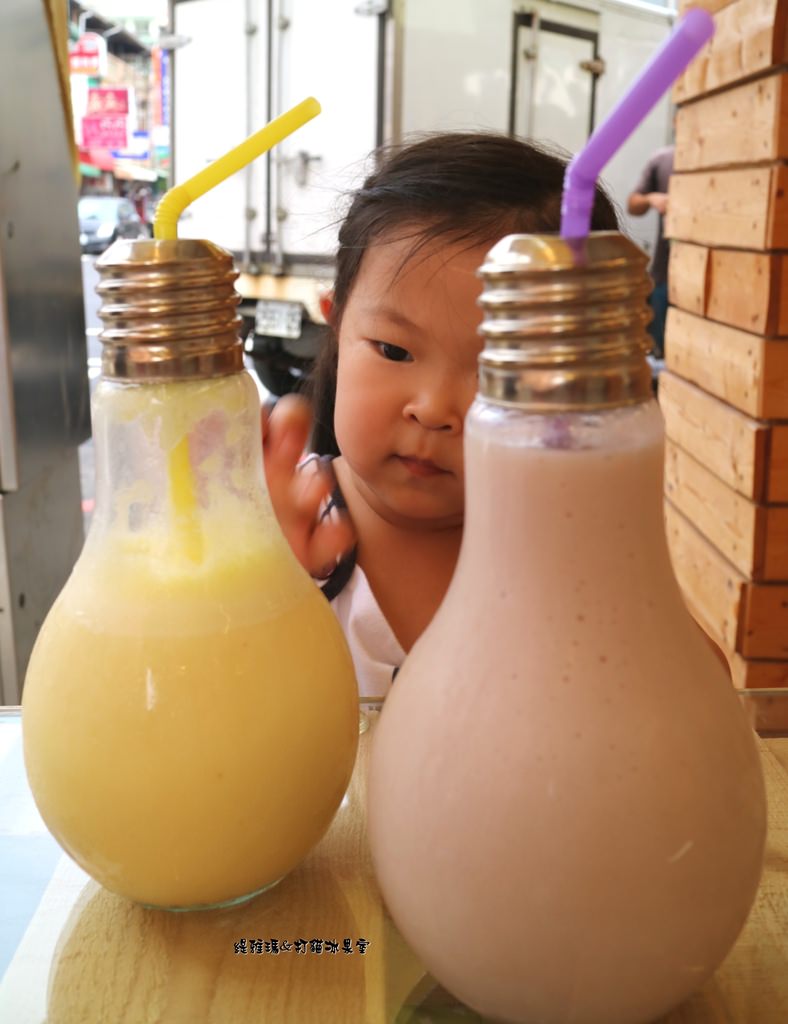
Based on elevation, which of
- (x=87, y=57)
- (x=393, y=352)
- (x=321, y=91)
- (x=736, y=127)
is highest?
(x=87, y=57)

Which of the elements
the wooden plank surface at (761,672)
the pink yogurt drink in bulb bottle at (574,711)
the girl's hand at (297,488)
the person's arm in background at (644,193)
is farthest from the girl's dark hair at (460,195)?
the person's arm in background at (644,193)

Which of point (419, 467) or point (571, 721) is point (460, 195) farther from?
point (571, 721)

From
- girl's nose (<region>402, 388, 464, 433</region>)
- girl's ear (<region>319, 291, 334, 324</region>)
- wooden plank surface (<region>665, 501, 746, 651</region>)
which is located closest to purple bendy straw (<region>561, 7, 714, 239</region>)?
girl's nose (<region>402, 388, 464, 433</region>)

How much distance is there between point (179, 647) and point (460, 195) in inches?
26.1

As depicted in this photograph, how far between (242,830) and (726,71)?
2.22 m

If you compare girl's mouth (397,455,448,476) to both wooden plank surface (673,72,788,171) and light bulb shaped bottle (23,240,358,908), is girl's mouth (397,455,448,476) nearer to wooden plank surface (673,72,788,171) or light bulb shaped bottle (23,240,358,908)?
light bulb shaped bottle (23,240,358,908)

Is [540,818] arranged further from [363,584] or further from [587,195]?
[363,584]

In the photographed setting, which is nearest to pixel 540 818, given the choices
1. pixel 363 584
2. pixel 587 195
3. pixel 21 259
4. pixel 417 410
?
pixel 587 195

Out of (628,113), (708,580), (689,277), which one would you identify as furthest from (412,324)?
(689,277)

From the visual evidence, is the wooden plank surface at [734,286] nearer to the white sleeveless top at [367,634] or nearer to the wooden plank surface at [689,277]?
the wooden plank surface at [689,277]

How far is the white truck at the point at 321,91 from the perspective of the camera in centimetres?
484

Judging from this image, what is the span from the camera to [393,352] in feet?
3.11

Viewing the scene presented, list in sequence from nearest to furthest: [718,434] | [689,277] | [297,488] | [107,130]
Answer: [297,488] → [718,434] → [689,277] → [107,130]

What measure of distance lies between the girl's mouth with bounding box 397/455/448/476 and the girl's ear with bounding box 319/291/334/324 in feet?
0.84
